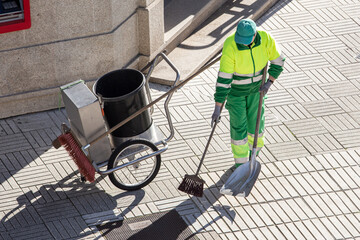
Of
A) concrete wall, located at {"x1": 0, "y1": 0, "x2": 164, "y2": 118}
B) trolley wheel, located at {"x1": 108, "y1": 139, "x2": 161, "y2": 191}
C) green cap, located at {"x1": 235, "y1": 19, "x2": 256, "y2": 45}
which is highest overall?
green cap, located at {"x1": 235, "y1": 19, "x2": 256, "y2": 45}

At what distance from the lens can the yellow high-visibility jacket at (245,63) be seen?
6754mm

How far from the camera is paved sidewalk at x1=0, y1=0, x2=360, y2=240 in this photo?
691 centimetres

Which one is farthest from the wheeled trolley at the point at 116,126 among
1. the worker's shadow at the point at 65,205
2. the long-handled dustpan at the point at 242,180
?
the long-handled dustpan at the point at 242,180

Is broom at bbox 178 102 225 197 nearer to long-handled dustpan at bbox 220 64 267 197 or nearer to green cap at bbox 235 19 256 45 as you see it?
long-handled dustpan at bbox 220 64 267 197

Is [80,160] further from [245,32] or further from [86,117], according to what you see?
[245,32]

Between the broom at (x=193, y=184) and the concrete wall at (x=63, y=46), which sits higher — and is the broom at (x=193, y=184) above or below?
below

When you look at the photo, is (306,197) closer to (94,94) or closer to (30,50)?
(94,94)

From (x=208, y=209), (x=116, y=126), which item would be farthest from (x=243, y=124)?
(x=116, y=126)

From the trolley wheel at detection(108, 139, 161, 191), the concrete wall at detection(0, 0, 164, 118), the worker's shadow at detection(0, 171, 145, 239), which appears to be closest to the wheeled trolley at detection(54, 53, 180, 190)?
the trolley wheel at detection(108, 139, 161, 191)

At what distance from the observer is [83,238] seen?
6.73 metres

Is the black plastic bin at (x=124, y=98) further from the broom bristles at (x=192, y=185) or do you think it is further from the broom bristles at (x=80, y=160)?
the broom bristles at (x=192, y=185)

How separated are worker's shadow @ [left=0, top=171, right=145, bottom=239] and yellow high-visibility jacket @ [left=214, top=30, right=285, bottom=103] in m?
1.48

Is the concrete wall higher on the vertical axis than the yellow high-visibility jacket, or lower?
lower

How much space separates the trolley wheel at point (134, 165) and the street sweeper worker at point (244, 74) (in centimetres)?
77
